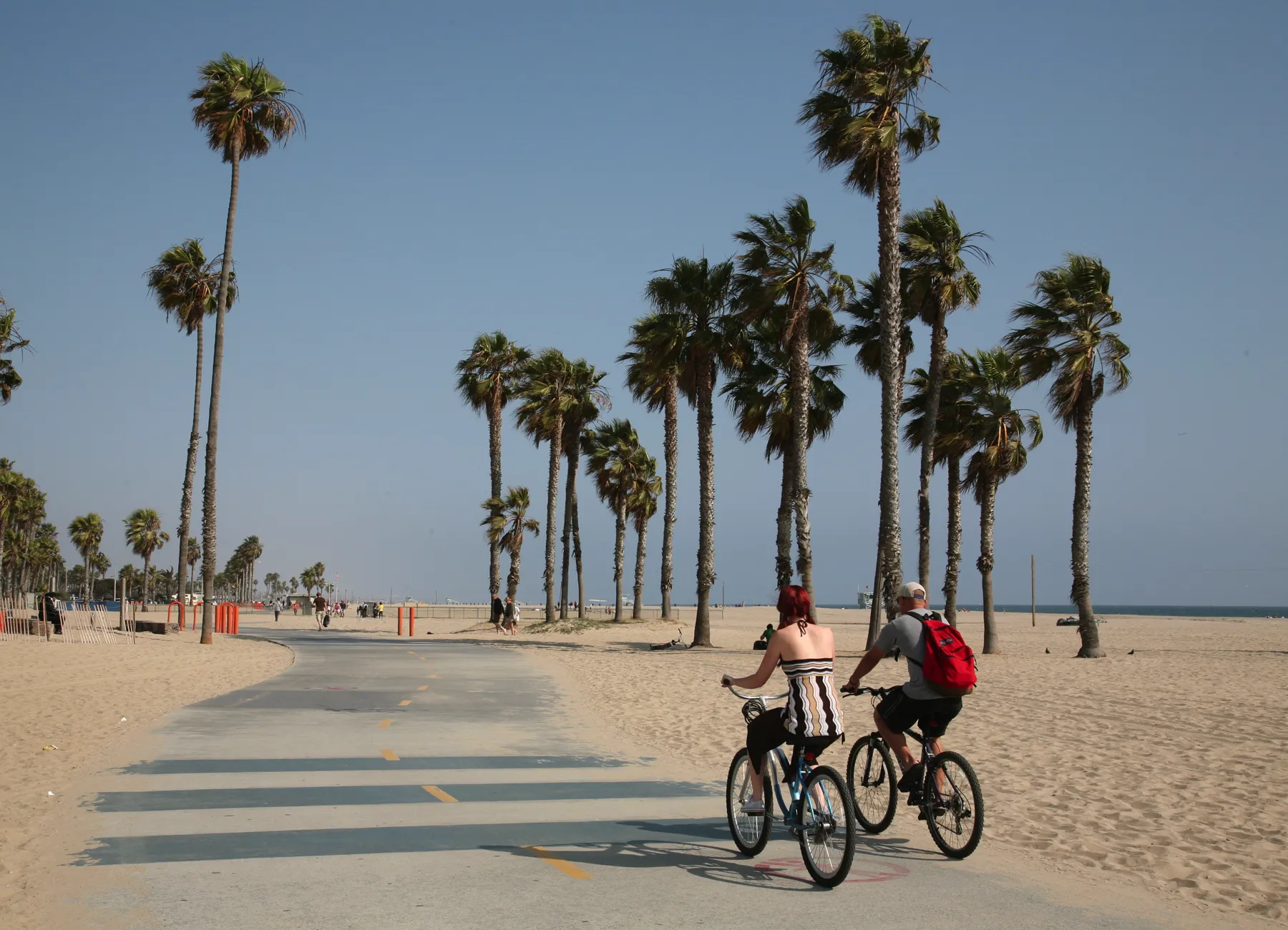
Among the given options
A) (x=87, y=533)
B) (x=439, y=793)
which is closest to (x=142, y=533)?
(x=87, y=533)

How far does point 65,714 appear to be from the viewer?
1507 centimetres

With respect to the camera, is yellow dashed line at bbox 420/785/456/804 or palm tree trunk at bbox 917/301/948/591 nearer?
yellow dashed line at bbox 420/785/456/804

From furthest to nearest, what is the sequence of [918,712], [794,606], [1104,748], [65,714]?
[65,714] → [1104,748] → [918,712] → [794,606]

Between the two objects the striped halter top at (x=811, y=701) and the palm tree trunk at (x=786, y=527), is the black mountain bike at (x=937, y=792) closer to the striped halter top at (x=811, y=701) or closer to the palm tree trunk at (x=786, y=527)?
the striped halter top at (x=811, y=701)

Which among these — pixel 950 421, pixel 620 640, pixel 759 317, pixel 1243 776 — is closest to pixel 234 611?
pixel 620 640

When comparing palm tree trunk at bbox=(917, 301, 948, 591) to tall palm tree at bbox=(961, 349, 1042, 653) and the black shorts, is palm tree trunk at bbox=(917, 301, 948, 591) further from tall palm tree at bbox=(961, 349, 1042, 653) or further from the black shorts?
the black shorts

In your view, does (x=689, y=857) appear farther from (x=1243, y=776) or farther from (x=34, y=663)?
(x=34, y=663)

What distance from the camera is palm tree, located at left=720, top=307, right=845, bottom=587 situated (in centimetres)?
3575

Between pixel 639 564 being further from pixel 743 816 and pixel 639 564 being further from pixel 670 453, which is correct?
pixel 743 816

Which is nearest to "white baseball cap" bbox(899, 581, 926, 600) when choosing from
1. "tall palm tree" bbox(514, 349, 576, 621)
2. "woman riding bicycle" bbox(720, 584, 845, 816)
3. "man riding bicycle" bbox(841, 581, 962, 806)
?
"man riding bicycle" bbox(841, 581, 962, 806)

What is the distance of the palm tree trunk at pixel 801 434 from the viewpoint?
3073cm

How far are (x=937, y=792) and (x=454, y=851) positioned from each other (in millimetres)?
3340

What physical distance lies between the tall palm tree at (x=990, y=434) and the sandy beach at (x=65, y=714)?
70.7 ft

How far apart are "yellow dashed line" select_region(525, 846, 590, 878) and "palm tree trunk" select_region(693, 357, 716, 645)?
2776 cm
